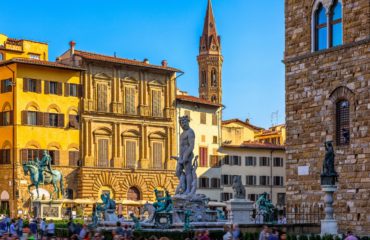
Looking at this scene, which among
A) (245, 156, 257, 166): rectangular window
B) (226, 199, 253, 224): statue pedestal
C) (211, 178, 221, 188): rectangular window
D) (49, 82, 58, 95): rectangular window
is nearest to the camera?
(226, 199, 253, 224): statue pedestal

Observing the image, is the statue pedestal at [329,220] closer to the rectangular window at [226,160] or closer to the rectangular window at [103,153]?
the rectangular window at [103,153]

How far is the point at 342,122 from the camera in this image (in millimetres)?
25688

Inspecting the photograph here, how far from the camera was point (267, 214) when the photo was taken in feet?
108

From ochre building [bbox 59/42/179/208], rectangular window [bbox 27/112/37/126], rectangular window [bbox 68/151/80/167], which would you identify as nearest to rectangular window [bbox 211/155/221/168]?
ochre building [bbox 59/42/179/208]

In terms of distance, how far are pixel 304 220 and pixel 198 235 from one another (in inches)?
331

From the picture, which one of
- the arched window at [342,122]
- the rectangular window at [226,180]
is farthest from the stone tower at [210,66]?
the arched window at [342,122]

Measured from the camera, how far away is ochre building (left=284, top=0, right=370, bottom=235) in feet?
81.1

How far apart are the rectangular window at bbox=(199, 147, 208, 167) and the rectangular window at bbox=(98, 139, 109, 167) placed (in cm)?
876

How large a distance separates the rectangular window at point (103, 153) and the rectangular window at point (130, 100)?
2.95m

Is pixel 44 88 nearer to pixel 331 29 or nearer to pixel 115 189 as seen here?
pixel 115 189

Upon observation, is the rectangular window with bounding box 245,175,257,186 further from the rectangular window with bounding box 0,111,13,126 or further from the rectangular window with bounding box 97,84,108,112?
the rectangular window with bounding box 0,111,13,126

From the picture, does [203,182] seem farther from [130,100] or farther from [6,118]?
[6,118]

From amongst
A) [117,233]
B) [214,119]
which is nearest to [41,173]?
[117,233]

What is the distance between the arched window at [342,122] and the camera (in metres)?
25.5
